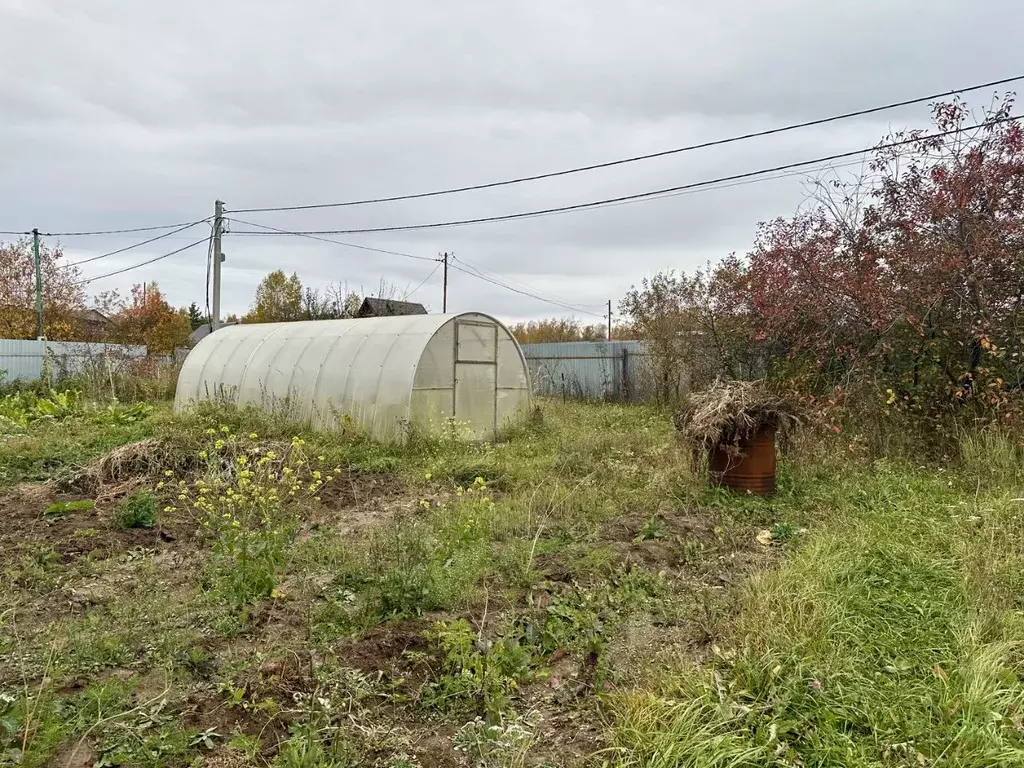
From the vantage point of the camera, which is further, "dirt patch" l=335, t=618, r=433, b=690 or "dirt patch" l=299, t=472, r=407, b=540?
"dirt patch" l=299, t=472, r=407, b=540

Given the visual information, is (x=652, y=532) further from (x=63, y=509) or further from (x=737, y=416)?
(x=63, y=509)

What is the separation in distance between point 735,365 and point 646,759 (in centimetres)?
1213

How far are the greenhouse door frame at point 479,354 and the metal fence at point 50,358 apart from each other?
11085 mm

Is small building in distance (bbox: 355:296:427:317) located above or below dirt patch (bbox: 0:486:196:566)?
above

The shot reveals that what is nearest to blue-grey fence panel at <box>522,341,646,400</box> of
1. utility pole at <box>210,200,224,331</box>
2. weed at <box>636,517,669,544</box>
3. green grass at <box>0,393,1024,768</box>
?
utility pole at <box>210,200,224,331</box>

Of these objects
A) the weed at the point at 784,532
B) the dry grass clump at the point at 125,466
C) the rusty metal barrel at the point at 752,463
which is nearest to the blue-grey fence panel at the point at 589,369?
the rusty metal barrel at the point at 752,463

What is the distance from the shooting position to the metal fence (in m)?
17.6

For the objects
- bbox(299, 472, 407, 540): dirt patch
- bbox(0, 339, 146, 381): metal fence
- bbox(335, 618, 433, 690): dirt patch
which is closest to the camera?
bbox(335, 618, 433, 690): dirt patch

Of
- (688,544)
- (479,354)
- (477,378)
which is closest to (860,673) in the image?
(688,544)

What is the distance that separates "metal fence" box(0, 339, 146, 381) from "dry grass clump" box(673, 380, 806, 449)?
52.0 ft

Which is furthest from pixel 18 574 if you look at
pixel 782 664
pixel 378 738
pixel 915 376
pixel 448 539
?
pixel 915 376

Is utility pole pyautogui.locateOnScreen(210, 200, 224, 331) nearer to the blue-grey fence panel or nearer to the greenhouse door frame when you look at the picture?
the blue-grey fence panel

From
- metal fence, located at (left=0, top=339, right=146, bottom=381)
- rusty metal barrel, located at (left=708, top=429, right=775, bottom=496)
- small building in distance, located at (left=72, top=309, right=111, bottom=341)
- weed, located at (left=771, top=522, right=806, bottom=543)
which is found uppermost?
small building in distance, located at (left=72, top=309, right=111, bottom=341)

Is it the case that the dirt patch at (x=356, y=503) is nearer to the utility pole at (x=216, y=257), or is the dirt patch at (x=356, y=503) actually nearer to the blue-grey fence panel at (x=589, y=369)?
the blue-grey fence panel at (x=589, y=369)
